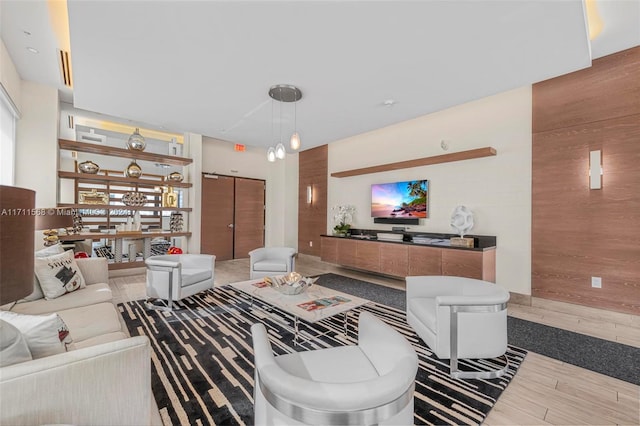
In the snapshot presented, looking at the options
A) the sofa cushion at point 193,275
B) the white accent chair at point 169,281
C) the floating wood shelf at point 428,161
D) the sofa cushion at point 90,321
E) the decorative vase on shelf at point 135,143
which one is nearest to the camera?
the sofa cushion at point 90,321

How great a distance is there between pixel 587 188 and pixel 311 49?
3.55 meters

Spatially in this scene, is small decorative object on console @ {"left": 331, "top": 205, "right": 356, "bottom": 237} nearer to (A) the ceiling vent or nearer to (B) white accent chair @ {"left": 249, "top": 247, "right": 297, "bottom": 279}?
(B) white accent chair @ {"left": 249, "top": 247, "right": 297, "bottom": 279}

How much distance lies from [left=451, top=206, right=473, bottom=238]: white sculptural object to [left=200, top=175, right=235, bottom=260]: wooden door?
5073 millimetres

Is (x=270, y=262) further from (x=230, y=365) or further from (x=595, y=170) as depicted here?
(x=595, y=170)

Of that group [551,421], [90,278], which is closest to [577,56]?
[551,421]

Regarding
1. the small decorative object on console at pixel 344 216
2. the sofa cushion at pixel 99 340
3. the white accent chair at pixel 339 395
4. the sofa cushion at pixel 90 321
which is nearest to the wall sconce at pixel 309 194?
the small decorative object on console at pixel 344 216

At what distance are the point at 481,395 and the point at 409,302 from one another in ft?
2.91

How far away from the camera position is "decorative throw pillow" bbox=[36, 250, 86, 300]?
241 centimetres

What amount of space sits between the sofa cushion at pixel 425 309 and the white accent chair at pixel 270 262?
2.06m

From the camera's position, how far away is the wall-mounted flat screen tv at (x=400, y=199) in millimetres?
4802

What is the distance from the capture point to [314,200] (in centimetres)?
699

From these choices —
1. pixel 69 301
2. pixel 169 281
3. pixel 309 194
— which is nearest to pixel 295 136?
pixel 169 281

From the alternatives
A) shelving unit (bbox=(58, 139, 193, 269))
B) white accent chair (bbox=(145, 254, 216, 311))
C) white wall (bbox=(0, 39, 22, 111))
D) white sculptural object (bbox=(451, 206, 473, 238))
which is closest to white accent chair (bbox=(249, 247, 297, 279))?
white accent chair (bbox=(145, 254, 216, 311))

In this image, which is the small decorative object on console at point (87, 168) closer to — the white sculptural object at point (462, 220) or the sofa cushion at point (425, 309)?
the sofa cushion at point (425, 309)
